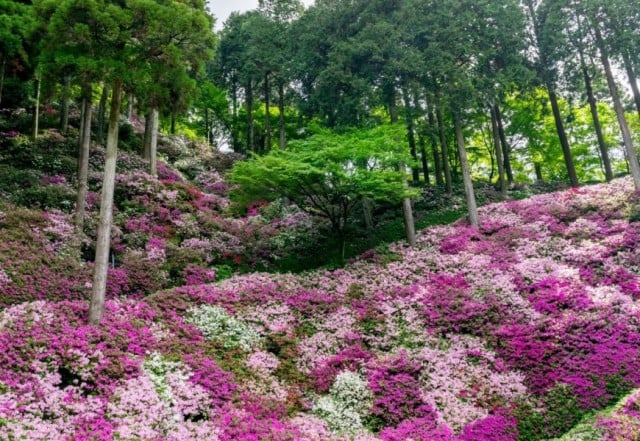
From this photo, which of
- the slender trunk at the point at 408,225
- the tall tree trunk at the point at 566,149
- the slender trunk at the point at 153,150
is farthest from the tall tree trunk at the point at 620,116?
the slender trunk at the point at 153,150

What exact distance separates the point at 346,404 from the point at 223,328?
3935 millimetres

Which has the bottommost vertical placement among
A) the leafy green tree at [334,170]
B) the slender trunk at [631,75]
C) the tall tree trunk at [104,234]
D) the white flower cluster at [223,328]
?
the white flower cluster at [223,328]

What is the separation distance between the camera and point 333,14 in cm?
2234

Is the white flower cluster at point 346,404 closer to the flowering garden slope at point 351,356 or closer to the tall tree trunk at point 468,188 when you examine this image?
the flowering garden slope at point 351,356

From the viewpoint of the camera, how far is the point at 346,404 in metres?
10.4

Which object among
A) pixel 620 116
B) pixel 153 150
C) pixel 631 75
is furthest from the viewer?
pixel 153 150

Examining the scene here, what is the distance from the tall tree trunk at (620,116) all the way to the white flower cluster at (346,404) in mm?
16689

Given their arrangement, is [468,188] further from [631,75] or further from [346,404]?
[346,404]

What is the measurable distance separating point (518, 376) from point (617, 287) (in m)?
5.03

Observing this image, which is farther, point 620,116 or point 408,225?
point 620,116

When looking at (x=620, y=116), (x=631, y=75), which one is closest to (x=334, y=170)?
(x=620, y=116)

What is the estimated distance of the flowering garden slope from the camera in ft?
28.2

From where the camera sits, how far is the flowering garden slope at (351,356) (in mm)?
8609

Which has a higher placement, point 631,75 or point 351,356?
point 631,75
